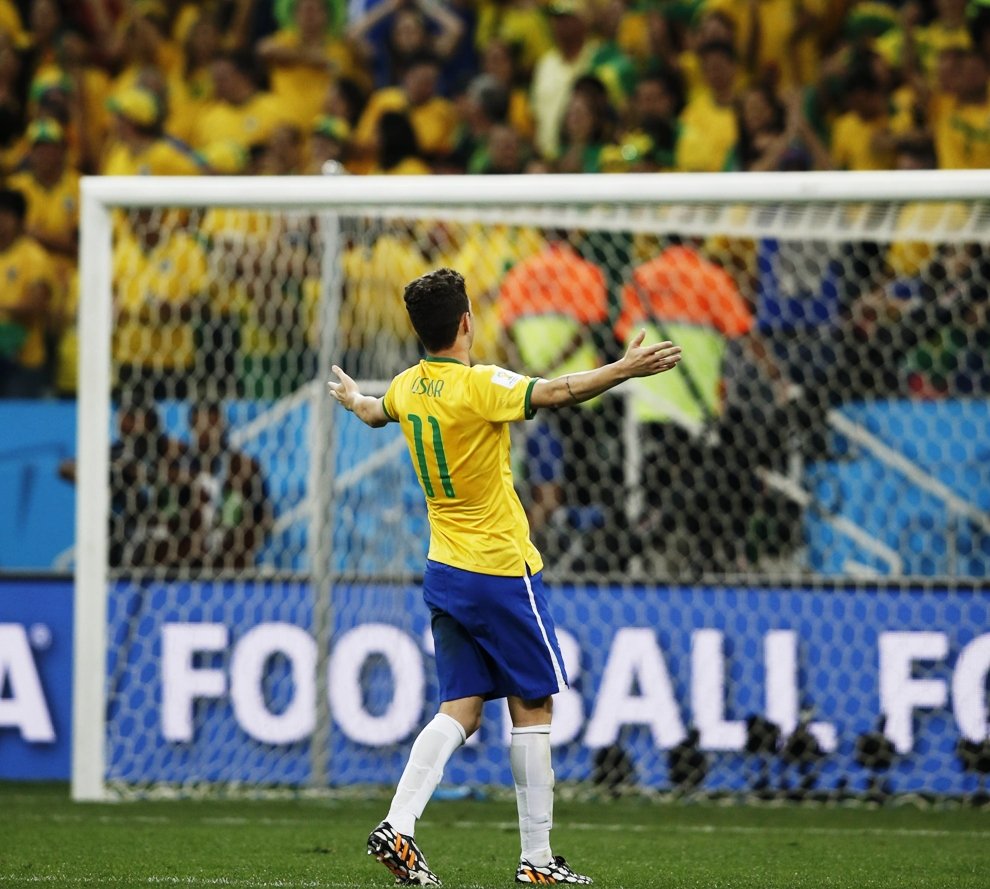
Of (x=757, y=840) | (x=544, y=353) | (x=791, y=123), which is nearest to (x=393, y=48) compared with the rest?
(x=791, y=123)

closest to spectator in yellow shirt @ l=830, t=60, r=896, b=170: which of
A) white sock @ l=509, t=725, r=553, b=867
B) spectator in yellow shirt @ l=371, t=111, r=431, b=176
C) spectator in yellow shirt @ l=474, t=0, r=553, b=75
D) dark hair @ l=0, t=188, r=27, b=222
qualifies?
spectator in yellow shirt @ l=474, t=0, r=553, b=75

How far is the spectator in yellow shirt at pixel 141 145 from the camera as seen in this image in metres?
10.4

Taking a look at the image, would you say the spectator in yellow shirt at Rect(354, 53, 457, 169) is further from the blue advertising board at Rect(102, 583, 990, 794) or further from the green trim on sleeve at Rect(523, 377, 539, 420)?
the green trim on sleeve at Rect(523, 377, 539, 420)

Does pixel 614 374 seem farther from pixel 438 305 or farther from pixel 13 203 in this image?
pixel 13 203

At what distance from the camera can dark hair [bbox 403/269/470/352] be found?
15.0ft

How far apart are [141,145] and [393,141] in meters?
1.63

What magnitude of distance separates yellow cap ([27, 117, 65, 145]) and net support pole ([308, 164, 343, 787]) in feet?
11.3

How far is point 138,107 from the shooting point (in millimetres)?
10484

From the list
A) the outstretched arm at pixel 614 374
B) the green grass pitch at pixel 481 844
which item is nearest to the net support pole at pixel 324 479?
the green grass pitch at pixel 481 844


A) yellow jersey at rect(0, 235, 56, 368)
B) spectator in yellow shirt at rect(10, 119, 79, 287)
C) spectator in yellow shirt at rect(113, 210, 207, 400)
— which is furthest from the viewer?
spectator in yellow shirt at rect(10, 119, 79, 287)

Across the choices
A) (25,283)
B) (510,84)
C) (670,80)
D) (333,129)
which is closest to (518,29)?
(510,84)

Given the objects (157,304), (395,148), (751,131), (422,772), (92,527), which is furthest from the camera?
(395,148)

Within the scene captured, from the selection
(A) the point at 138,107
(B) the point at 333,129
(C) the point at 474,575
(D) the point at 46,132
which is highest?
(A) the point at 138,107

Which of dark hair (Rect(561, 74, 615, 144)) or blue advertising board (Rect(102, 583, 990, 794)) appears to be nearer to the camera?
blue advertising board (Rect(102, 583, 990, 794))
